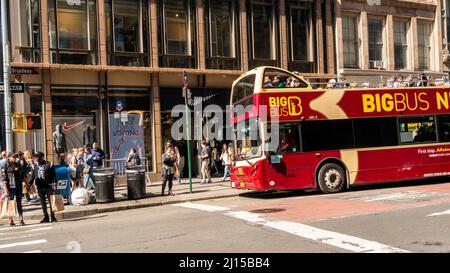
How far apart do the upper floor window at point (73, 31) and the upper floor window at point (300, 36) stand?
9.88 meters

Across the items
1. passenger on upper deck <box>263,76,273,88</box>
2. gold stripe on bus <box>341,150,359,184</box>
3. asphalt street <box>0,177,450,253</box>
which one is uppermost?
passenger on upper deck <box>263,76,273,88</box>

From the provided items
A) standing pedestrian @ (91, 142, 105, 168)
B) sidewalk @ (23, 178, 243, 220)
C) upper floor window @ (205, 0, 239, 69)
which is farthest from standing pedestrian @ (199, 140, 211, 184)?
upper floor window @ (205, 0, 239, 69)

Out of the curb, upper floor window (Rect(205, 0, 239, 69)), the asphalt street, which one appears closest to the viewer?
the asphalt street

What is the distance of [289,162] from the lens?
15977 mm

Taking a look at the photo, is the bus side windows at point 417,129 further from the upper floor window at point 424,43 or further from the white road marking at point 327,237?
the upper floor window at point 424,43

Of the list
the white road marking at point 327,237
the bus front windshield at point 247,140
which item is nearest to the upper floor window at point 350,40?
the bus front windshield at point 247,140

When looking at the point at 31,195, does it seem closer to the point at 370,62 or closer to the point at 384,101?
the point at 384,101

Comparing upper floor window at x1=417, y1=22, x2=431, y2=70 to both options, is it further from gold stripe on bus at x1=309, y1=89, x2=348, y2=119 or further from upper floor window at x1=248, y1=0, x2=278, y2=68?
gold stripe on bus at x1=309, y1=89, x2=348, y2=119

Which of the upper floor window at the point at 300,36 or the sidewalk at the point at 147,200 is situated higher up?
the upper floor window at the point at 300,36

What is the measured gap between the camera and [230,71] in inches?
955

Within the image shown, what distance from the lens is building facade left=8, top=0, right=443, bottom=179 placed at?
67.4 ft

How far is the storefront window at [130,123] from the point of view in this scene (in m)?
22.1

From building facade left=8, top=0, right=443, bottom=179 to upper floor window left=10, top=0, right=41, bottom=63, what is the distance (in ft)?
0.13
